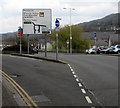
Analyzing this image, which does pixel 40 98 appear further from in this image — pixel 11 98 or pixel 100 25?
pixel 100 25

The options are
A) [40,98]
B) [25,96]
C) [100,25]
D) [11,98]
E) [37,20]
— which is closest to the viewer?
[40,98]

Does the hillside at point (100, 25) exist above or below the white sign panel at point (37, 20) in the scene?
above

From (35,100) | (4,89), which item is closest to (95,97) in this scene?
(35,100)

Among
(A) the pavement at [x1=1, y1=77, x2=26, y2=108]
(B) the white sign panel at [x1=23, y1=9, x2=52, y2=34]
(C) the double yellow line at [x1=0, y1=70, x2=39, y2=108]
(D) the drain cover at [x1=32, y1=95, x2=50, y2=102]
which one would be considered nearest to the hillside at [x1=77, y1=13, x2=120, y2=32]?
(B) the white sign panel at [x1=23, y1=9, x2=52, y2=34]

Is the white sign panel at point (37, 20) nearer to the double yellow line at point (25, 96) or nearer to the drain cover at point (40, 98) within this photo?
the double yellow line at point (25, 96)

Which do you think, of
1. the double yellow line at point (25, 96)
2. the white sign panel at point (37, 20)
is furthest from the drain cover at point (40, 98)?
the white sign panel at point (37, 20)

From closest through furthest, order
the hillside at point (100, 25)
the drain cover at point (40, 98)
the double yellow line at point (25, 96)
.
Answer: the double yellow line at point (25, 96), the drain cover at point (40, 98), the hillside at point (100, 25)

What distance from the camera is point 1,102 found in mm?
8133

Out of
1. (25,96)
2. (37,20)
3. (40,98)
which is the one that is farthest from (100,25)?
(40,98)

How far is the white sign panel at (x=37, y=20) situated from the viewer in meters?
33.7

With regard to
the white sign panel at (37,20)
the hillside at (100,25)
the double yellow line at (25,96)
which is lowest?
the double yellow line at (25,96)

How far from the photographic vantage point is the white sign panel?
33.7m

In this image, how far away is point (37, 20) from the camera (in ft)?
113

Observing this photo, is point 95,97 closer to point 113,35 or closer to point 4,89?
point 4,89
